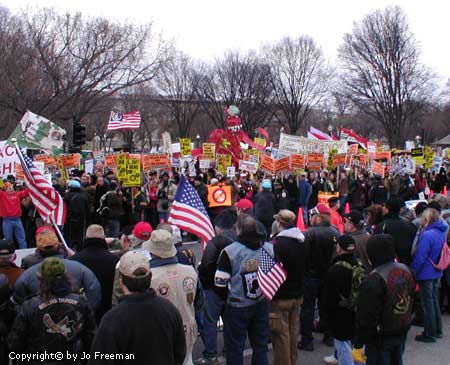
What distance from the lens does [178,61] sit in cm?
4828

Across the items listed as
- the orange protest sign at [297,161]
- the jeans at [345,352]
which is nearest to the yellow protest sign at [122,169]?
the orange protest sign at [297,161]

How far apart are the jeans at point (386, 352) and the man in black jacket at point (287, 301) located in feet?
3.19

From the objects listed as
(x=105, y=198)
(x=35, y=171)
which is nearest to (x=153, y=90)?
(x=105, y=198)

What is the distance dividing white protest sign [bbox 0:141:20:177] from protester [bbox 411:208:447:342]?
1118 cm

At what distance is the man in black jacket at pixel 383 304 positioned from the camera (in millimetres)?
4359

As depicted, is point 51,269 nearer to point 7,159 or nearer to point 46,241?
point 46,241

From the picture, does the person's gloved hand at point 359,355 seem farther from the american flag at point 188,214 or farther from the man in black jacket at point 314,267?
the american flag at point 188,214

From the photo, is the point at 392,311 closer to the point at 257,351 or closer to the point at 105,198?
the point at 257,351

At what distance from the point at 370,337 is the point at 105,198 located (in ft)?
27.6

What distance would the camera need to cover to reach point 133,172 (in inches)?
508

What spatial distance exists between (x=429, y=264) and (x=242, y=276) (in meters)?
3.02

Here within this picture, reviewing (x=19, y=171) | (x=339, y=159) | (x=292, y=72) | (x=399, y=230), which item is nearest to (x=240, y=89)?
(x=292, y=72)

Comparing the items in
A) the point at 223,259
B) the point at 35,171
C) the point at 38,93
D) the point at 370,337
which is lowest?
→ the point at 370,337

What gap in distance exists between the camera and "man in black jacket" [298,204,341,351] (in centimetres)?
625
